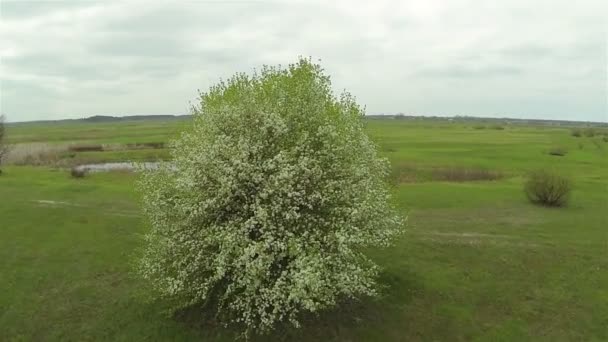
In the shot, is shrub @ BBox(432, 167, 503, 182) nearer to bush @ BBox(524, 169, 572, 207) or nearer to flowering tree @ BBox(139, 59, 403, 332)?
bush @ BBox(524, 169, 572, 207)

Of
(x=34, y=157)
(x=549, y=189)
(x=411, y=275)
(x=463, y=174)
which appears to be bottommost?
(x=411, y=275)

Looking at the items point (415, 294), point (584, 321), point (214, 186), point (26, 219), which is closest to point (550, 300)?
point (584, 321)

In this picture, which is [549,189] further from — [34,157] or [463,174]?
[34,157]

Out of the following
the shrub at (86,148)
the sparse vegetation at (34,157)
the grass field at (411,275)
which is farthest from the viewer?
the shrub at (86,148)

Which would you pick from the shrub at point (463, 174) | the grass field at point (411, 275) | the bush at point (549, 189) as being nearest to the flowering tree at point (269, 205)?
the grass field at point (411, 275)

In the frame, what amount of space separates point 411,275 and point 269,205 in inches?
610

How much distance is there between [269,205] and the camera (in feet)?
75.4

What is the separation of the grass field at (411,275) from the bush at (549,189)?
150 centimetres

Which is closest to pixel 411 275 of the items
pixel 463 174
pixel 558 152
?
pixel 463 174

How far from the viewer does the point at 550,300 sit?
3147cm

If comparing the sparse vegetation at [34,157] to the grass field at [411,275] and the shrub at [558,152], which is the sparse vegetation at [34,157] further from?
the shrub at [558,152]

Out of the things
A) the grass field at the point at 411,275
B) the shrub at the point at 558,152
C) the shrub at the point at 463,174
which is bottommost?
the grass field at the point at 411,275

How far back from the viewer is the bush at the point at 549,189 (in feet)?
174

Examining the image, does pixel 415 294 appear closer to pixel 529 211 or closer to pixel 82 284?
pixel 82 284
